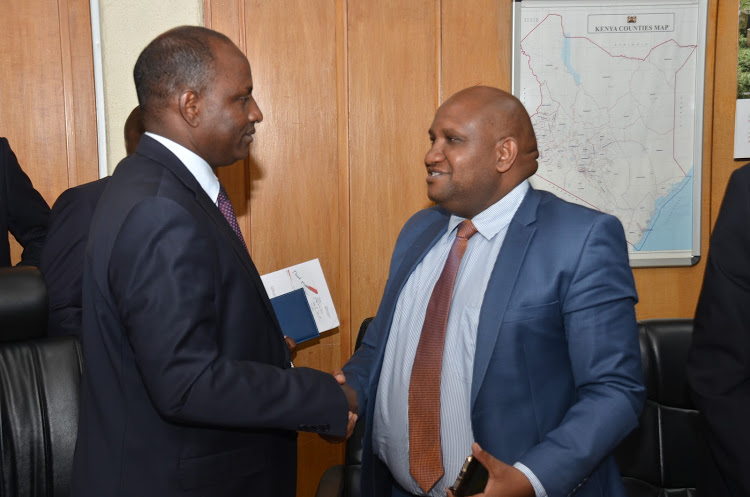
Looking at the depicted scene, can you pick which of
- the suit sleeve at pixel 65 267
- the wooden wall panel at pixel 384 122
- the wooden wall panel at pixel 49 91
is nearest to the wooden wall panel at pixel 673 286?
the wooden wall panel at pixel 384 122

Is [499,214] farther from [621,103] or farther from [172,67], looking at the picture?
[621,103]

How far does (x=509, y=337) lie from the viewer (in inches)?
58.7

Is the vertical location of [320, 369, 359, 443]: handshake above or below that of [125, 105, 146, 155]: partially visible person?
below

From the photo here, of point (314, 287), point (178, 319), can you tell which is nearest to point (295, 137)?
point (314, 287)

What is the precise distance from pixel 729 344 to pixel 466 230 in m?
0.71

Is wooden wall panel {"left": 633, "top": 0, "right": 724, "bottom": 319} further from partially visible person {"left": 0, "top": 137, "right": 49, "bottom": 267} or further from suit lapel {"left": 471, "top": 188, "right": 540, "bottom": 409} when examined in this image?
partially visible person {"left": 0, "top": 137, "right": 49, "bottom": 267}

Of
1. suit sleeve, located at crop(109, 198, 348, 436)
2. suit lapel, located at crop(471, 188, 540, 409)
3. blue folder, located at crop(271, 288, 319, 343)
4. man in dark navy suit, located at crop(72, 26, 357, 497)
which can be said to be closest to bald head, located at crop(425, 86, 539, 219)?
suit lapel, located at crop(471, 188, 540, 409)

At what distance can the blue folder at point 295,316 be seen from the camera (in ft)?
8.46

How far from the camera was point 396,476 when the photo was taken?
1.69 metres

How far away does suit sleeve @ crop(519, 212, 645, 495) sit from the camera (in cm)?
140

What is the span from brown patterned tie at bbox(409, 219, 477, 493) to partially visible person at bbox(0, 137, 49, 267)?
70.9 inches

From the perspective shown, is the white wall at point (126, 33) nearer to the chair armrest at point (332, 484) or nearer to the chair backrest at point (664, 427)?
the chair armrest at point (332, 484)

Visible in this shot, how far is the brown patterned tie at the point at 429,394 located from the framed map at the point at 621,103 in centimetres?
151

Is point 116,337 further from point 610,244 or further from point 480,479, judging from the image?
point 610,244
